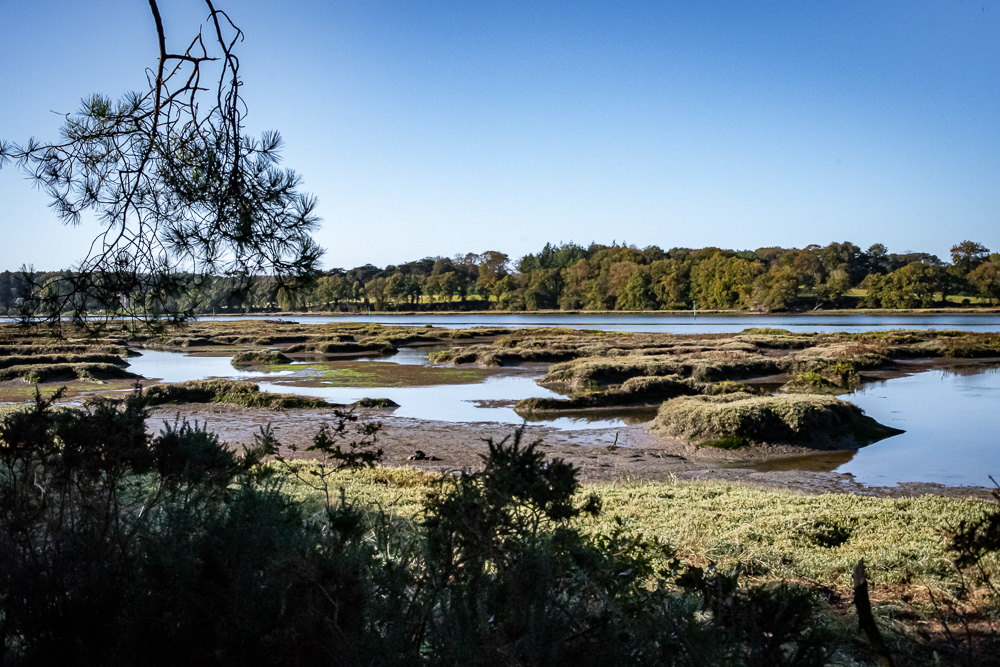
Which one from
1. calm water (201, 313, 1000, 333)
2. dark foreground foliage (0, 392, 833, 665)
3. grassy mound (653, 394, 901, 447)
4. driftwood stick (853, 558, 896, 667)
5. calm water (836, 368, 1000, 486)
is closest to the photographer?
driftwood stick (853, 558, 896, 667)

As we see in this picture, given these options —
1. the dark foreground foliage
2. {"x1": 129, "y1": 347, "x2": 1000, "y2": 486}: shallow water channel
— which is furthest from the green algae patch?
the dark foreground foliage

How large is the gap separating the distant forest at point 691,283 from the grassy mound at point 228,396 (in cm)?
6190

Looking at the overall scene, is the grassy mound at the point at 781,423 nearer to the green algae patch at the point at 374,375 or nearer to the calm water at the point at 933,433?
the calm water at the point at 933,433

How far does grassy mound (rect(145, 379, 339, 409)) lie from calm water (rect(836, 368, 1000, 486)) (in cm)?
1539

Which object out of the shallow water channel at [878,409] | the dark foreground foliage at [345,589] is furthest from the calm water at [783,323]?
the dark foreground foliage at [345,589]

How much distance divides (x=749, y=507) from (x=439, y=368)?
27982 mm

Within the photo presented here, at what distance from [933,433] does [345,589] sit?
1841 centimetres

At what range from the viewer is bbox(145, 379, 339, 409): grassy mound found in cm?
2295

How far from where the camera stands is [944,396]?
80.0 ft

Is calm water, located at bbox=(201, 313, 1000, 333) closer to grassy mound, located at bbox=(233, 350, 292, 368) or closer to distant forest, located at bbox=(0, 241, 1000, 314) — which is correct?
distant forest, located at bbox=(0, 241, 1000, 314)

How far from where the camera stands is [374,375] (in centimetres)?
3341

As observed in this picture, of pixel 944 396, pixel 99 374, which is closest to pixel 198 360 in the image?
pixel 99 374

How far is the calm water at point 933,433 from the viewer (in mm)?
13516

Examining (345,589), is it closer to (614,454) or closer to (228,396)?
(614,454)
